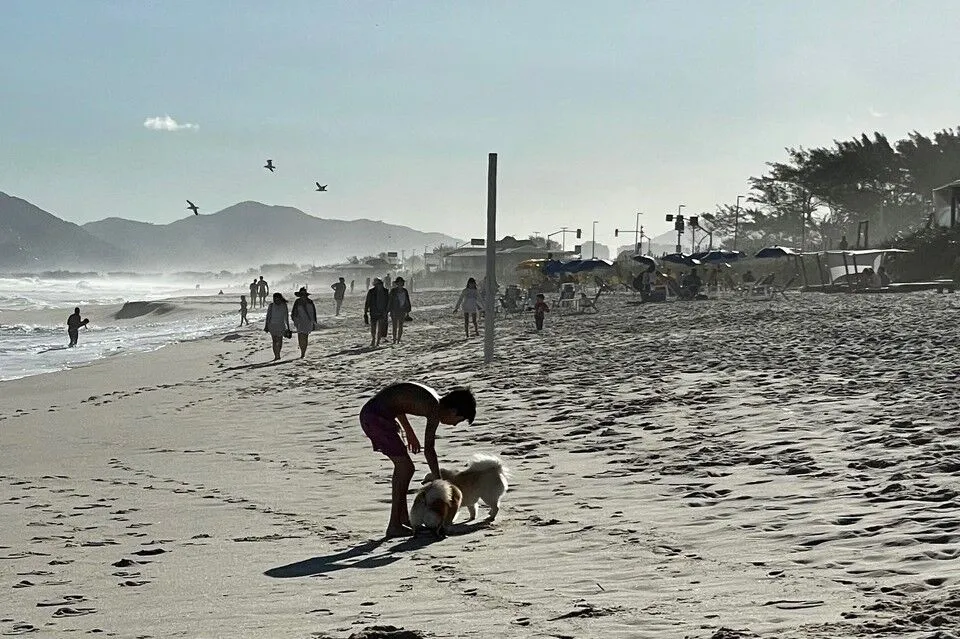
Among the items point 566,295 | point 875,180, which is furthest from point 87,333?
point 875,180

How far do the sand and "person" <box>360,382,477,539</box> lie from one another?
238 millimetres

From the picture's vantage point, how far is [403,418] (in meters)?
7.07

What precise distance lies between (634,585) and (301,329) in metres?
16.6

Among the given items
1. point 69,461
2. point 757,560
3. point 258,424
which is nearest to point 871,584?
point 757,560

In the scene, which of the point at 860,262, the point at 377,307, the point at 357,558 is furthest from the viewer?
the point at 860,262

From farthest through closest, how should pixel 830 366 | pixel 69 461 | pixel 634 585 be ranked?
pixel 830 366, pixel 69 461, pixel 634 585

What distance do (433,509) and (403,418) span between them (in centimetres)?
66

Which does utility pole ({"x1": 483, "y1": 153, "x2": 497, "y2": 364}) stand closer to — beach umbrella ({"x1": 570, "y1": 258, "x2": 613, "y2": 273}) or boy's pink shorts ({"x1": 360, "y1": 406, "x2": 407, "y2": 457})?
boy's pink shorts ({"x1": 360, "y1": 406, "x2": 407, "y2": 457})

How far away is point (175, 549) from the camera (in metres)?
6.39

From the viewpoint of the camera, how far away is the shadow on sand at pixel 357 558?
5742 millimetres

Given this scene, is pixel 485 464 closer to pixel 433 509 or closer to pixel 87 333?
pixel 433 509

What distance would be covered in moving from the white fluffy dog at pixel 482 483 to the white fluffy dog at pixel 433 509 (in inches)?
10.0

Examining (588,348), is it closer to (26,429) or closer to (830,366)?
(830,366)

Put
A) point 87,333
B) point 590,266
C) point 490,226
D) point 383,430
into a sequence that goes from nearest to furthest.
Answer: point 383,430
point 490,226
point 87,333
point 590,266
